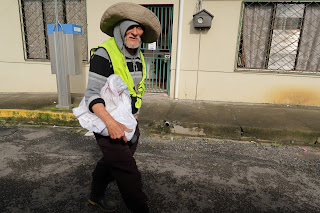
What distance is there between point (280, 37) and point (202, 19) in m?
1.91

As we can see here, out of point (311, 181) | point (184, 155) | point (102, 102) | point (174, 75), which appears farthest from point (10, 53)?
point (311, 181)

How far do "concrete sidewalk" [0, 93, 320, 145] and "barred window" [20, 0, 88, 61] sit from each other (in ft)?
4.54

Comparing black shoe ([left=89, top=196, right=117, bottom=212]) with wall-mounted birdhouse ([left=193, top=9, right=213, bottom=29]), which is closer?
black shoe ([left=89, top=196, right=117, bottom=212])

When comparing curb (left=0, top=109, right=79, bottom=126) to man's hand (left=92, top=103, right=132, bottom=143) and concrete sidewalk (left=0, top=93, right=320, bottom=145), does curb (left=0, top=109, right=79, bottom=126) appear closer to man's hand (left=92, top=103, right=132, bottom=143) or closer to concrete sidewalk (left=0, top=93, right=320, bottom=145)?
concrete sidewalk (left=0, top=93, right=320, bottom=145)

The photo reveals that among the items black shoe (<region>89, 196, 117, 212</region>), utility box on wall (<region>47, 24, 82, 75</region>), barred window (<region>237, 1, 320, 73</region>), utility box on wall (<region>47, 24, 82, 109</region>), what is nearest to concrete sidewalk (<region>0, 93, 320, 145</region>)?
utility box on wall (<region>47, 24, 82, 109</region>)

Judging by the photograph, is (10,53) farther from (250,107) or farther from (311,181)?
(311,181)

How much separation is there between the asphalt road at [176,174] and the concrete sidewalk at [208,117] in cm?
20

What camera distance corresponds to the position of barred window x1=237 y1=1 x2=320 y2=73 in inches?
206

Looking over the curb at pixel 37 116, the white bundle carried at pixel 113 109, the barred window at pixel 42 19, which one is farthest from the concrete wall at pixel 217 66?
the white bundle carried at pixel 113 109

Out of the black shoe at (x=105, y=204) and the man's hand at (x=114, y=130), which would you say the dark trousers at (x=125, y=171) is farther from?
the black shoe at (x=105, y=204)

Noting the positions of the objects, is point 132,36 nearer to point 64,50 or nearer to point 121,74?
point 121,74

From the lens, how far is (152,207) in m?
2.26

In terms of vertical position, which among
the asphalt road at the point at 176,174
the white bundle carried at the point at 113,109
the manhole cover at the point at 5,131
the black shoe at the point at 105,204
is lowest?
the asphalt road at the point at 176,174

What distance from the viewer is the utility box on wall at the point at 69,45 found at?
176 inches
